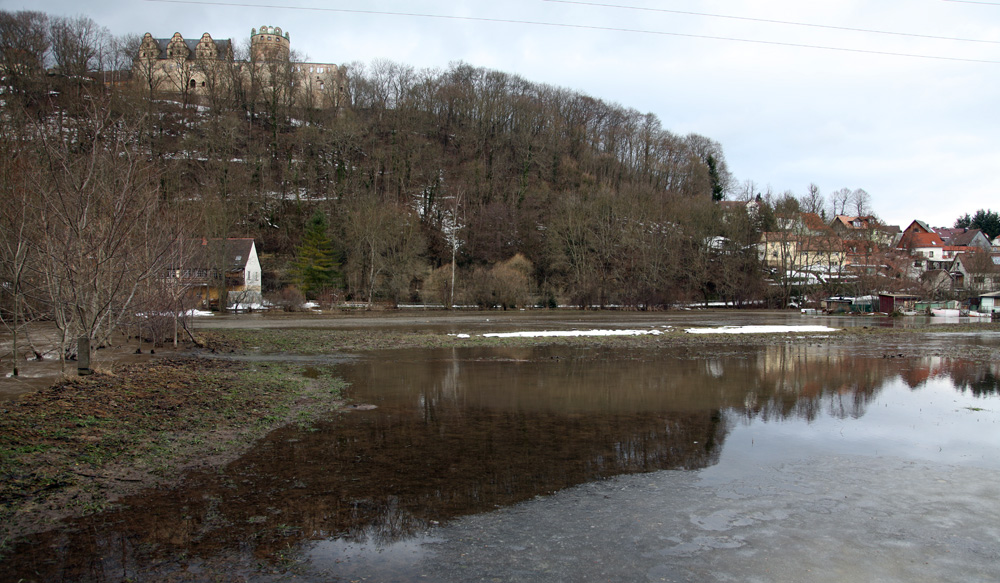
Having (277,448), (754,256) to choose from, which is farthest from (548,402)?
(754,256)

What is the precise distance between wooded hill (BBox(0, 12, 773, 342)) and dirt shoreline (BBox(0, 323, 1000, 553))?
37.8m

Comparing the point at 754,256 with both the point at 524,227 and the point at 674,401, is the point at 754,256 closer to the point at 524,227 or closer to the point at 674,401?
the point at 524,227

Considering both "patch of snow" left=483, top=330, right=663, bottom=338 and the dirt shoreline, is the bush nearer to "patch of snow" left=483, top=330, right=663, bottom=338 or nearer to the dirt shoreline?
"patch of snow" left=483, top=330, right=663, bottom=338

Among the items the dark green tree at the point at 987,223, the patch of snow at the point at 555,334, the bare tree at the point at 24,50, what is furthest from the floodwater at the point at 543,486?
the dark green tree at the point at 987,223

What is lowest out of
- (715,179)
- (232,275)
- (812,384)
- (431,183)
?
(812,384)

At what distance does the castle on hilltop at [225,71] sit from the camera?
333ft

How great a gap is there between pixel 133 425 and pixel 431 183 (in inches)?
3468

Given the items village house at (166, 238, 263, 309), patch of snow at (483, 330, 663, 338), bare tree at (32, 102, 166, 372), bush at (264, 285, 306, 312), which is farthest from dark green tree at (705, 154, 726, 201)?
bare tree at (32, 102, 166, 372)

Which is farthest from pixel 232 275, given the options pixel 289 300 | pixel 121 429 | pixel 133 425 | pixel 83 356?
pixel 121 429

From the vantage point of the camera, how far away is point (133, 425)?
10859 mm

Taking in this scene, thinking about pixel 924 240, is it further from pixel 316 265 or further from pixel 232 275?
pixel 232 275

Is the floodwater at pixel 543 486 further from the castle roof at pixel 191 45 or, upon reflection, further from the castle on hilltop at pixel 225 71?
the castle roof at pixel 191 45

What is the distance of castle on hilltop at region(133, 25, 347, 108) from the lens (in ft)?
333

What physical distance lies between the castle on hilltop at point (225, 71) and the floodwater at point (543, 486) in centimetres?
10055
